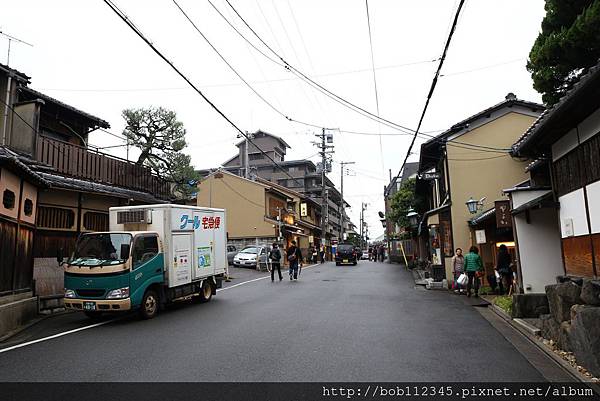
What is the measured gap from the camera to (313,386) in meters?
4.92

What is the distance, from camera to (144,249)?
10.1 meters

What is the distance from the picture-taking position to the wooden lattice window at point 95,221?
47.2 feet

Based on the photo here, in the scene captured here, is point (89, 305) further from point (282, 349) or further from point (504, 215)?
point (504, 215)

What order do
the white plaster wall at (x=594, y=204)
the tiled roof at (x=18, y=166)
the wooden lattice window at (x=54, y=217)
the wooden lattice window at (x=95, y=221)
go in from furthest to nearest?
the wooden lattice window at (x=95, y=221)
the wooden lattice window at (x=54, y=217)
the tiled roof at (x=18, y=166)
the white plaster wall at (x=594, y=204)

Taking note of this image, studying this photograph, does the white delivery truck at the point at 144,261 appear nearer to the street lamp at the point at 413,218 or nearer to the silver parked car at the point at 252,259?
the silver parked car at the point at 252,259

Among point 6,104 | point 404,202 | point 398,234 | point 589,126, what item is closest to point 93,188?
point 6,104

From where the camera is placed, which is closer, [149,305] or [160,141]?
[149,305]

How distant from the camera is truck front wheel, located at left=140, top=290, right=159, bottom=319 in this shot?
9.78 metres

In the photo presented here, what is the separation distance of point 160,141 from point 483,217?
1370 cm

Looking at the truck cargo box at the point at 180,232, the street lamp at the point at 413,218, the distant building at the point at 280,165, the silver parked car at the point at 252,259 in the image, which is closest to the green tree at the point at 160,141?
the truck cargo box at the point at 180,232

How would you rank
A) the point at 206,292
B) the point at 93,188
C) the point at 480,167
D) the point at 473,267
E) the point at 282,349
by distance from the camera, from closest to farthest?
→ 1. the point at 282,349
2. the point at 206,292
3. the point at 473,267
4. the point at 93,188
5. the point at 480,167

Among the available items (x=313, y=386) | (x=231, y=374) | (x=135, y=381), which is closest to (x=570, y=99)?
(x=313, y=386)

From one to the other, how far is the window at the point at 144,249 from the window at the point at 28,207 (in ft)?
11.0

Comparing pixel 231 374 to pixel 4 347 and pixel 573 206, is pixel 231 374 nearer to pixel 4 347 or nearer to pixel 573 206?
pixel 4 347
